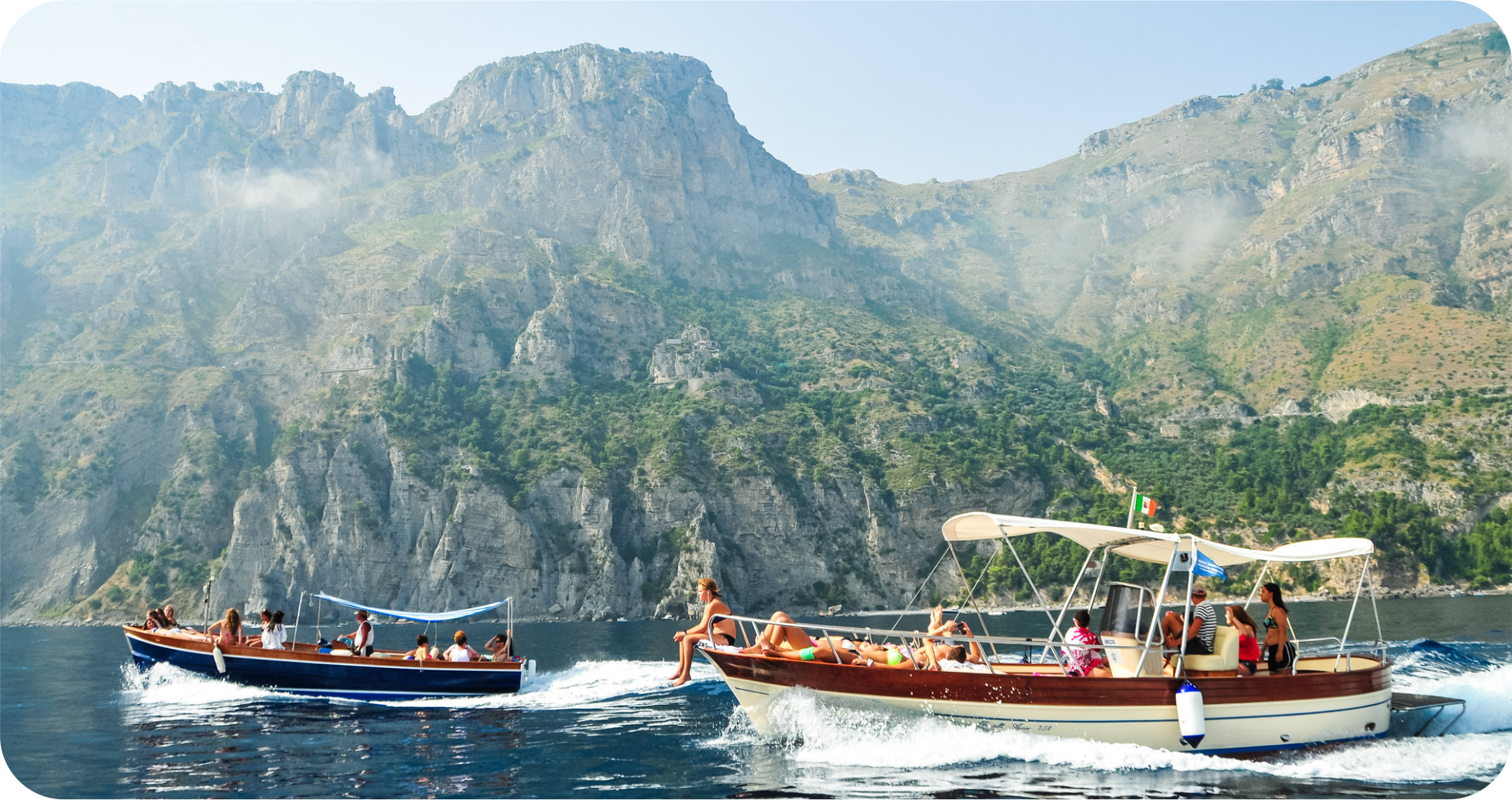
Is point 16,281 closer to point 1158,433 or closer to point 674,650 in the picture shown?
point 674,650

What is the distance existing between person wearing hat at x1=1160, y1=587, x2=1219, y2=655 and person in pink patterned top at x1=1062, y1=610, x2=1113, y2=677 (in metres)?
1.36

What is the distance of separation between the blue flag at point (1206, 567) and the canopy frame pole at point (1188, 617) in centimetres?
6

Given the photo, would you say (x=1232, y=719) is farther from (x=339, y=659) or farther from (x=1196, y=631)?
(x=339, y=659)

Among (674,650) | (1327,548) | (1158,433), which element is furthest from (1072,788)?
(1158,433)

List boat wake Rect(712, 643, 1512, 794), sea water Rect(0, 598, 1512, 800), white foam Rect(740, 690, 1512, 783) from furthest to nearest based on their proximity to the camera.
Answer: white foam Rect(740, 690, 1512, 783)
boat wake Rect(712, 643, 1512, 794)
sea water Rect(0, 598, 1512, 800)

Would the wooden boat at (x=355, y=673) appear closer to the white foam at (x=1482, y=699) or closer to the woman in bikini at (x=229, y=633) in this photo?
the woman in bikini at (x=229, y=633)

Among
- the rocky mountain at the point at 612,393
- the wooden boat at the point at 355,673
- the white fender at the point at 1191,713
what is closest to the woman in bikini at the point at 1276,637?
the white fender at the point at 1191,713

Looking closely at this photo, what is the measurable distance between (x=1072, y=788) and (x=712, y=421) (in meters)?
121

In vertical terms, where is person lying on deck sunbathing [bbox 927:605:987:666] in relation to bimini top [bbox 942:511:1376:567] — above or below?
below

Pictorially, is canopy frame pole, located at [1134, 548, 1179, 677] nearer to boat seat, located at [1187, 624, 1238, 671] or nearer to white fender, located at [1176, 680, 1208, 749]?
boat seat, located at [1187, 624, 1238, 671]

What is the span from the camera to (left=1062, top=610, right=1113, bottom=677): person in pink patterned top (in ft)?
58.7

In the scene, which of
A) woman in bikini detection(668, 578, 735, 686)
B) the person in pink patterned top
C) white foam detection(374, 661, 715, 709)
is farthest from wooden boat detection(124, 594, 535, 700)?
the person in pink patterned top

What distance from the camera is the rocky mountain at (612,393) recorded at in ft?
385

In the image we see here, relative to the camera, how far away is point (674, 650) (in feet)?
170
